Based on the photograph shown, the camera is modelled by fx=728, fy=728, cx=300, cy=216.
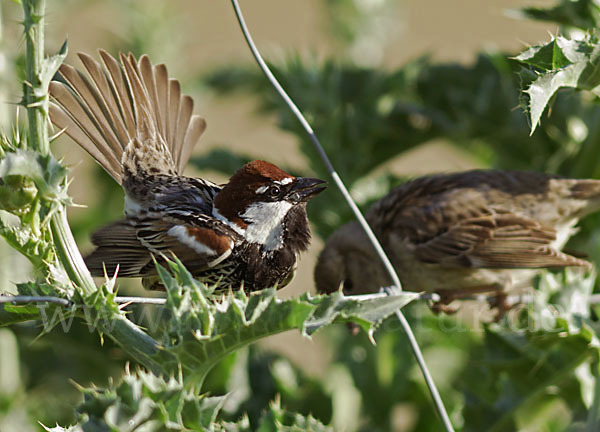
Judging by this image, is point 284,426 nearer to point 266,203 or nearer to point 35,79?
point 266,203

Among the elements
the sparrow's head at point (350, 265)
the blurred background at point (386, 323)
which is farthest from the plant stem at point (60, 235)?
the sparrow's head at point (350, 265)

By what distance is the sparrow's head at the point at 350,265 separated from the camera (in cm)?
281

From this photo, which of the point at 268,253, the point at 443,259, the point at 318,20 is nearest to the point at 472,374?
the point at 443,259

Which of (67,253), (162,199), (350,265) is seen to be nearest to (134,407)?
(67,253)

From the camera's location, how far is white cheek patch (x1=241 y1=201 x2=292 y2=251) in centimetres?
176

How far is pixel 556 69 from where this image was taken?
1638 mm

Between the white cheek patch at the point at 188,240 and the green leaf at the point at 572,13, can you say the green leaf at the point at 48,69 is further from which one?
the green leaf at the point at 572,13

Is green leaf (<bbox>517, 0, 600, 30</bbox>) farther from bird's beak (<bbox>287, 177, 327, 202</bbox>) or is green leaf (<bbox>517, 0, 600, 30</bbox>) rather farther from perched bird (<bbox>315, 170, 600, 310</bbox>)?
bird's beak (<bbox>287, 177, 327, 202</bbox>)

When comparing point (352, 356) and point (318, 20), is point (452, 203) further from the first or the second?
point (318, 20)

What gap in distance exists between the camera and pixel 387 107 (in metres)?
3.28

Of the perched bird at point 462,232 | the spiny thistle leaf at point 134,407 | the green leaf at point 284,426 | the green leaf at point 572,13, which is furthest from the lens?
the perched bird at point 462,232

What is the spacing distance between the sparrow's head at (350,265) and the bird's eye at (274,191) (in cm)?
109

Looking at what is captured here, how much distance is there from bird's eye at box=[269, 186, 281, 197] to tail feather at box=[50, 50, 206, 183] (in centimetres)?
41

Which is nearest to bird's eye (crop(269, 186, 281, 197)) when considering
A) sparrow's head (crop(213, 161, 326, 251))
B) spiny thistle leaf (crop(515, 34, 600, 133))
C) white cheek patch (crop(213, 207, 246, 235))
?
sparrow's head (crop(213, 161, 326, 251))
